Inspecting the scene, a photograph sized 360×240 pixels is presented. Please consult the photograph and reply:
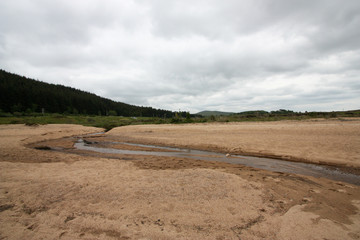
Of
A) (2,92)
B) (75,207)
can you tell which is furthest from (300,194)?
(2,92)

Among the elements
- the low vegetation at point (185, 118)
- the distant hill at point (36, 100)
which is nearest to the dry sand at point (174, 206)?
the low vegetation at point (185, 118)

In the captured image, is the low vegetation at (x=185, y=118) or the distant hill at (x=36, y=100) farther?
the distant hill at (x=36, y=100)

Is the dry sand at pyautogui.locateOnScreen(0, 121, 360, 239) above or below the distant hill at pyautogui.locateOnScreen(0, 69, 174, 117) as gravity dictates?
below

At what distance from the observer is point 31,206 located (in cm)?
425

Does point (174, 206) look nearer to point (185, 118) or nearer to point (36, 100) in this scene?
point (185, 118)

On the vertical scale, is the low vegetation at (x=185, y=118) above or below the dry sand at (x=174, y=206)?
above

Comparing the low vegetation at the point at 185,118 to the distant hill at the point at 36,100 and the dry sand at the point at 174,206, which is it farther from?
the dry sand at the point at 174,206

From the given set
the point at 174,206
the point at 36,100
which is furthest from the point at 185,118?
the point at 36,100

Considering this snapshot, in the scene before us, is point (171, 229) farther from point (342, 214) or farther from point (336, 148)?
point (336, 148)

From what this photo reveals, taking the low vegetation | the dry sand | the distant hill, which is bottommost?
the dry sand

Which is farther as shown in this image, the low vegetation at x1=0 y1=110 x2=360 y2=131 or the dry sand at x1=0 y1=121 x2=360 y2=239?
the low vegetation at x1=0 y1=110 x2=360 y2=131

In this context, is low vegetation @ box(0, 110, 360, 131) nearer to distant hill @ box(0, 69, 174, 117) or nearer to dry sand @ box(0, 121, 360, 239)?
distant hill @ box(0, 69, 174, 117)

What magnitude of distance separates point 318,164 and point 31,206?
12.3m

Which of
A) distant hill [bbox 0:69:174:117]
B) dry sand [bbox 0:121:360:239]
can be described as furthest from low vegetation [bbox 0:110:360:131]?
dry sand [bbox 0:121:360:239]
